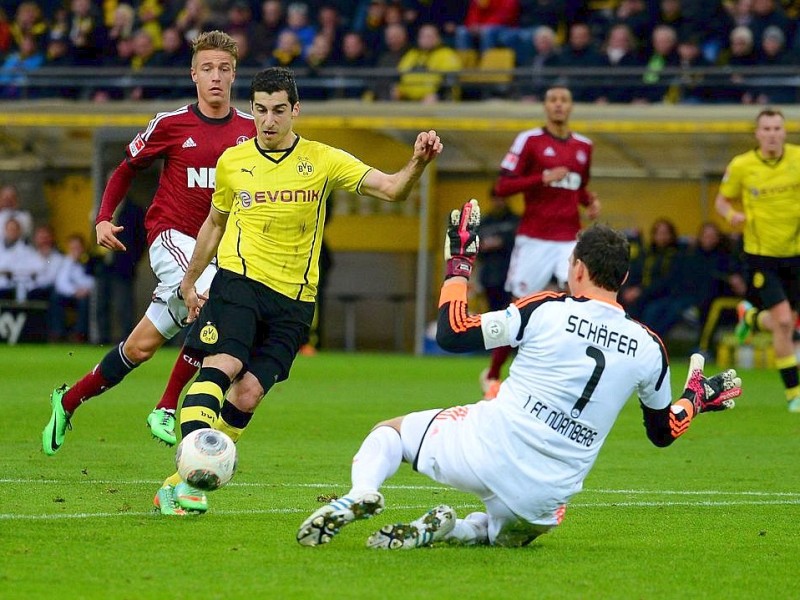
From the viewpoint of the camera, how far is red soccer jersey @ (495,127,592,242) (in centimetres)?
1392

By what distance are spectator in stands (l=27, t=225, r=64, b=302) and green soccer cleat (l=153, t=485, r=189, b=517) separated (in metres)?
16.5

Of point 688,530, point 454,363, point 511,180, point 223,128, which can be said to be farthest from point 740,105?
point 688,530

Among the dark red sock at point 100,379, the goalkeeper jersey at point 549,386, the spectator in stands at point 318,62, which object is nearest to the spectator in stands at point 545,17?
the spectator in stands at point 318,62

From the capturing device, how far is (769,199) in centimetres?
1376

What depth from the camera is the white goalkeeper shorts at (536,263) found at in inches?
549

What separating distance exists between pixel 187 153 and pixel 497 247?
42.7 ft

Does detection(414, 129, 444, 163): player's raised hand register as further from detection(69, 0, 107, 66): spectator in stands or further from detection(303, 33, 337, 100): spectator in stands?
detection(69, 0, 107, 66): spectator in stands

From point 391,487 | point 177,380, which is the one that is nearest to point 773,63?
point 391,487

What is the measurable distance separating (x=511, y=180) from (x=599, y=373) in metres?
8.05

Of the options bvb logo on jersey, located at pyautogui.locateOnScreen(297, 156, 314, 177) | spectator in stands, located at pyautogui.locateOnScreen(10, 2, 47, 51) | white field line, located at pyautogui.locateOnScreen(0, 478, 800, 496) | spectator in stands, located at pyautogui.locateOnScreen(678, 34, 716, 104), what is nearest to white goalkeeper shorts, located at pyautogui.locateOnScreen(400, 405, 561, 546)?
bvb logo on jersey, located at pyautogui.locateOnScreen(297, 156, 314, 177)

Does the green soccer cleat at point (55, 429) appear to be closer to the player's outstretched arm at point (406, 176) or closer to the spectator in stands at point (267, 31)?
the player's outstretched arm at point (406, 176)

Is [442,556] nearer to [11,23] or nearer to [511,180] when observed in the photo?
[511,180]

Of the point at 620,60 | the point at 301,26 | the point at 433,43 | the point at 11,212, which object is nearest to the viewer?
the point at 620,60

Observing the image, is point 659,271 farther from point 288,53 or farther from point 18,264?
point 18,264
